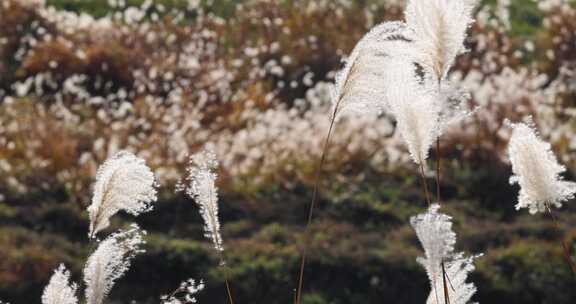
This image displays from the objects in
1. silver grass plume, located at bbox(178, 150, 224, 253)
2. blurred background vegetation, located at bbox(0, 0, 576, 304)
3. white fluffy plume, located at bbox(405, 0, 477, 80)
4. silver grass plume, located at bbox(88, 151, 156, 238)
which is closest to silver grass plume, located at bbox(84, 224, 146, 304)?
silver grass plume, located at bbox(88, 151, 156, 238)

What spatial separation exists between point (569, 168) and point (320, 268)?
7.63 ft

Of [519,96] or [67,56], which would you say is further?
[67,56]

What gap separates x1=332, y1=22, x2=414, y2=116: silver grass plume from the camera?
2.09m

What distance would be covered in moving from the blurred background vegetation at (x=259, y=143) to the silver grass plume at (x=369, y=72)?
10.7 ft

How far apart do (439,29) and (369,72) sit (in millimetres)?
198

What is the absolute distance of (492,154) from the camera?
23.2 ft

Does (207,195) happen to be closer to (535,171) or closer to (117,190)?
(117,190)

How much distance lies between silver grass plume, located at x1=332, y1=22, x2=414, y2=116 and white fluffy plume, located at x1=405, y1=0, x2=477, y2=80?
0.05 meters

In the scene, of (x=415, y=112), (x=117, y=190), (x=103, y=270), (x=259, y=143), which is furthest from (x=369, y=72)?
(x=259, y=143)

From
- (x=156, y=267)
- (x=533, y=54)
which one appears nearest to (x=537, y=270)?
(x=156, y=267)

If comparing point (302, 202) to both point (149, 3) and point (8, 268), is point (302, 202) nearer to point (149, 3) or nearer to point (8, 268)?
point (8, 268)

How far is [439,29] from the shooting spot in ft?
6.50

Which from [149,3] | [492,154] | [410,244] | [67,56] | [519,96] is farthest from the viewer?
[149,3]

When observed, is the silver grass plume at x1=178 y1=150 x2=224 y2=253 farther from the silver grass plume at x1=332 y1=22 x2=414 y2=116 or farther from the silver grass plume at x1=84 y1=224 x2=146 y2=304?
the silver grass plume at x1=332 y1=22 x2=414 y2=116
